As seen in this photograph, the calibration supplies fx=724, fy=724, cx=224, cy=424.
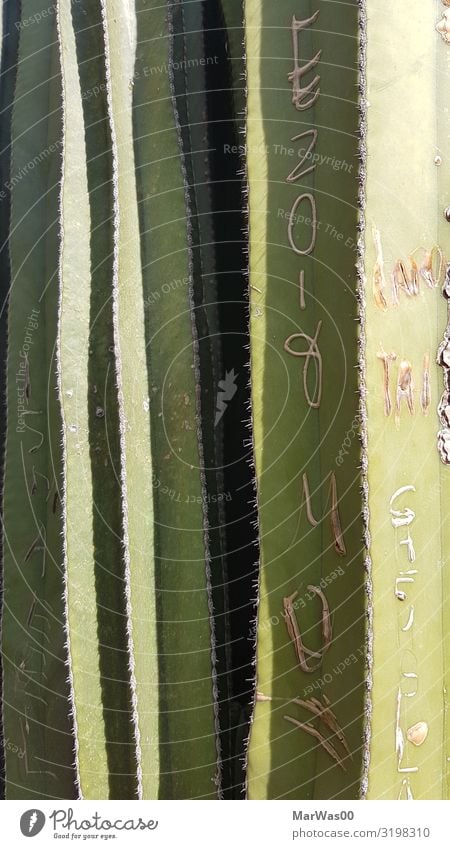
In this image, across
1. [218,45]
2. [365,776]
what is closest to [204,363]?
[218,45]

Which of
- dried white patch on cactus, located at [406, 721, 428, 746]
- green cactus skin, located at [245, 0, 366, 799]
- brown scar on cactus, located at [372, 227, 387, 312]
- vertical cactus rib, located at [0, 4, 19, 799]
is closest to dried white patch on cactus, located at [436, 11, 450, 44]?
green cactus skin, located at [245, 0, 366, 799]

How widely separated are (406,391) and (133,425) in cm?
51

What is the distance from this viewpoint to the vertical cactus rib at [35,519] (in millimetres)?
1551

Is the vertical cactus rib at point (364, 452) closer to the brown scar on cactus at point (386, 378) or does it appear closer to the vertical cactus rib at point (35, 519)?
the brown scar on cactus at point (386, 378)

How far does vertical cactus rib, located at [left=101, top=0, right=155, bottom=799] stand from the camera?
4.39 ft

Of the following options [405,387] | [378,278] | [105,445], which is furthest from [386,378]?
[105,445]

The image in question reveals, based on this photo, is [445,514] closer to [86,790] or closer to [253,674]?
[253,674]

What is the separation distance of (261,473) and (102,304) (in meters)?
0.47

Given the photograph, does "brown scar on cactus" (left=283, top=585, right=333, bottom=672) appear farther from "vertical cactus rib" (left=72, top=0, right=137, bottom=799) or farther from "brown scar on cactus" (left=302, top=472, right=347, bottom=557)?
"vertical cactus rib" (left=72, top=0, right=137, bottom=799)

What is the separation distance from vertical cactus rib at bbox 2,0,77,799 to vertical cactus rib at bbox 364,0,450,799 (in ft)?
2.29

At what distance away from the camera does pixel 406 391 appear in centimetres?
121

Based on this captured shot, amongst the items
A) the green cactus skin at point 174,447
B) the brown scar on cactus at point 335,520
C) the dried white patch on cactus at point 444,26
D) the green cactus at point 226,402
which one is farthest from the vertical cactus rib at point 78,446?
the dried white patch on cactus at point 444,26

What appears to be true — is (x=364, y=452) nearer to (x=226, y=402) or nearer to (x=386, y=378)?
(x=386, y=378)

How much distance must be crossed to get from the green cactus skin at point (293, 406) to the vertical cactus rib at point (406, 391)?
9 cm
